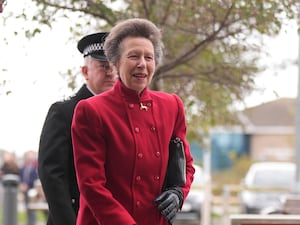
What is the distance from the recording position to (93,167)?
4457mm

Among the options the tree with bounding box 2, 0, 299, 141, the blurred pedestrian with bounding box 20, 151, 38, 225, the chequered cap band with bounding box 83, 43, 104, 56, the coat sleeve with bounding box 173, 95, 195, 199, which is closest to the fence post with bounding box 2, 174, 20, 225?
the tree with bounding box 2, 0, 299, 141

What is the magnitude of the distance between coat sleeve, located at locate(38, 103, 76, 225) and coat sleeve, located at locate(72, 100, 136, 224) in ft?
2.72

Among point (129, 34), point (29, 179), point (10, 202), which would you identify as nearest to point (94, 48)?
point (129, 34)

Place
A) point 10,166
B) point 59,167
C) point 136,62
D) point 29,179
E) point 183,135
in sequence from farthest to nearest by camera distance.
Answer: point 10,166
point 29,179
point 59,167
point 183,135
point 136,62

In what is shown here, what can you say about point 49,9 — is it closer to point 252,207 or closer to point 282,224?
point 282,224

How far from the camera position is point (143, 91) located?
4664mm

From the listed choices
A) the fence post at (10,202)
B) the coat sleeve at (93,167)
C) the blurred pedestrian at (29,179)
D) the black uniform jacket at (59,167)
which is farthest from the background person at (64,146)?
the blurred pedestrian at (29,179)

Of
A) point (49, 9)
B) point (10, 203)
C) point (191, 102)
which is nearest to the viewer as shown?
point (49, 9)

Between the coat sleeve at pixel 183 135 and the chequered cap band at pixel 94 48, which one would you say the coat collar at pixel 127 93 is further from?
the chequered cap band at pixel 94 48

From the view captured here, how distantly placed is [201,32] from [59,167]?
8.76 ft

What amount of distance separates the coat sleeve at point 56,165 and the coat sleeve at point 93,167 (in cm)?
83

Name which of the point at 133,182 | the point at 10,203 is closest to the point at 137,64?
the point at 133,182

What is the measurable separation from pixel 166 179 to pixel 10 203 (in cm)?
624

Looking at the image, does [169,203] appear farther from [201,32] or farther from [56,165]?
[201,32]
